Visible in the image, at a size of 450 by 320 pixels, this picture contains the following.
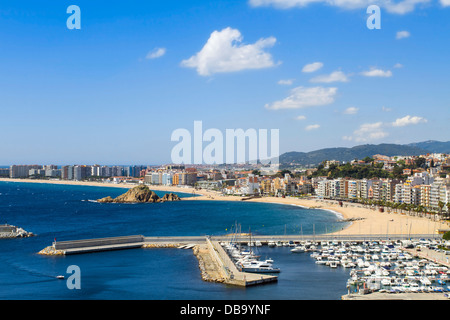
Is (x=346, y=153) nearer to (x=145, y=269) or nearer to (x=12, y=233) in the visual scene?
(x=12, y=233)

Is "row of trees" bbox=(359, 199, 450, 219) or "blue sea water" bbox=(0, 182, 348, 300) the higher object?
"row of trees" bbox=(359, 199, 450, 219)

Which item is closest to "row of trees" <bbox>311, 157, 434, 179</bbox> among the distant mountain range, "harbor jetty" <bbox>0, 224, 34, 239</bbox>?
"harbor jetty" <bbox>0, 224, 34, 239</bbox>

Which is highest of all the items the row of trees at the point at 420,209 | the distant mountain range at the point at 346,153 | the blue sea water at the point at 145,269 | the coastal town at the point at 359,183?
the distant mountain range at the point at 346,153

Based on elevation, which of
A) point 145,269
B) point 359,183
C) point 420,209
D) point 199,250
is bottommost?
point 145,269

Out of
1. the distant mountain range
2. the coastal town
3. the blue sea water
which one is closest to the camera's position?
the blue sea water

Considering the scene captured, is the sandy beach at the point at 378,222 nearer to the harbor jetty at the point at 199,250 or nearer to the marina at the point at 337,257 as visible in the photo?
the marina at the point at 337,257

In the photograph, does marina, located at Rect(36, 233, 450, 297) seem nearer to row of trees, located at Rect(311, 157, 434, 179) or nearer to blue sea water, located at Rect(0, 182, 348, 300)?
blue sea water, located at Rect(0, 182, 348, 300)

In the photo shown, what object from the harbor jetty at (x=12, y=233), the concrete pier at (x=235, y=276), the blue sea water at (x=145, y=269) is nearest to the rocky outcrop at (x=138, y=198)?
the blue sea water at (x=145, y=269)

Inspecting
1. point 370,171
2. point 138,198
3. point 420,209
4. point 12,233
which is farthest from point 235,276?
point 370,171

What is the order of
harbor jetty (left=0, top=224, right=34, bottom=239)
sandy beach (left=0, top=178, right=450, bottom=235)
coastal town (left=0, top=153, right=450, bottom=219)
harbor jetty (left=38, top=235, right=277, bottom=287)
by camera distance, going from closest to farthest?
harbor jetty (left=38, top=235, right=277, bottom=287) < harbor jetty (left=0, top=224, right=34, bottom=239) < sandy beach (left=0, top=178, right=450, bottom=235) < coastal town (left=0, top=153, right=450, bottom=219)

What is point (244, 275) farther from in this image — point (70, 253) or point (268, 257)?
point (70, 253)
